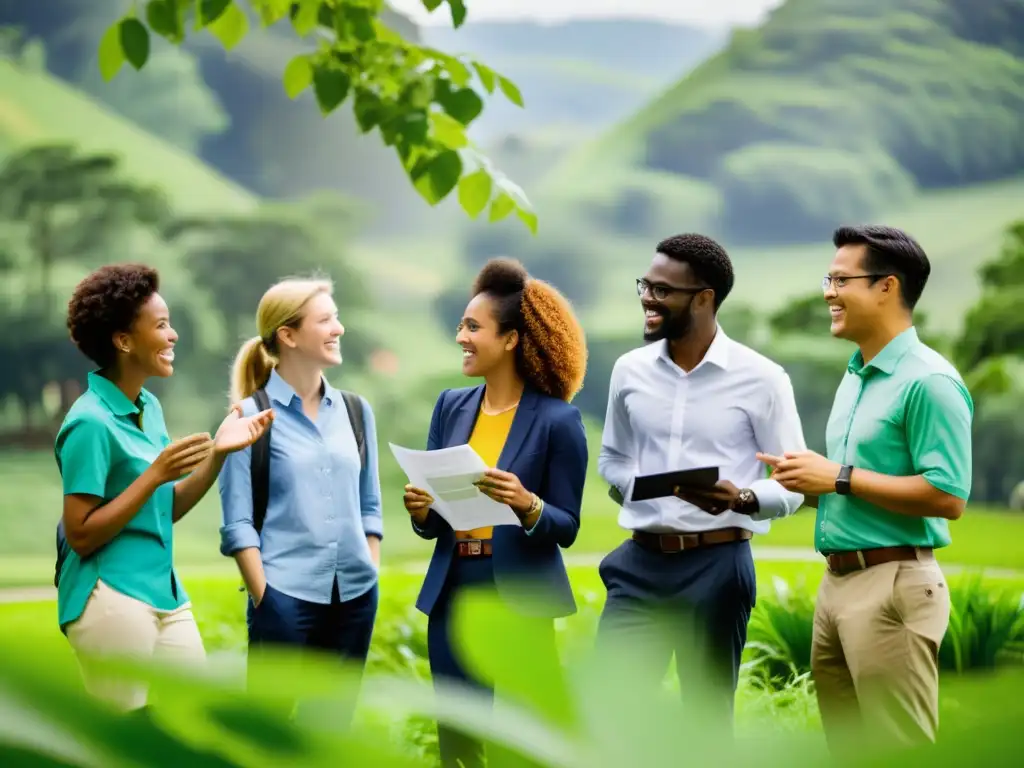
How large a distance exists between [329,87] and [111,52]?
0.60 metres

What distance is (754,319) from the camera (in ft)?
65.9

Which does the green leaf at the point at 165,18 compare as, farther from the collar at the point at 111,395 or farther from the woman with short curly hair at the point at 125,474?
the collar at the point at 111,395

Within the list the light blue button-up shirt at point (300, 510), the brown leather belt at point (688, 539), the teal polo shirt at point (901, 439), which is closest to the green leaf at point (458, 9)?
the light blue button-up shirt at point (300, 510)

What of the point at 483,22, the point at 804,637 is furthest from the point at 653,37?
the point at 804,637

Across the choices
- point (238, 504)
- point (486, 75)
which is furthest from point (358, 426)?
point (486, 75)

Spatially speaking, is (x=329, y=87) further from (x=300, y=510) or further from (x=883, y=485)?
(x=883, y=485)

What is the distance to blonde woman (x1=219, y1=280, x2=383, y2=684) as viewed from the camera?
13.0 ft

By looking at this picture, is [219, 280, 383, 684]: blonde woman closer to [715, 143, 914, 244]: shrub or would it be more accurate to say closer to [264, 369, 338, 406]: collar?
[264, 369, 338, 406]: collar

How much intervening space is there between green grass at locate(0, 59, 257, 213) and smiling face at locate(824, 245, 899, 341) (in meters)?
18.8

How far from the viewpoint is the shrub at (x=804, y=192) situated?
22172 mm

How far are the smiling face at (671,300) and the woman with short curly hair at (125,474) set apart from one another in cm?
118

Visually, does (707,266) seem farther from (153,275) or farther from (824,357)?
(824,357)

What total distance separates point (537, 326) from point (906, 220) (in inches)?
768

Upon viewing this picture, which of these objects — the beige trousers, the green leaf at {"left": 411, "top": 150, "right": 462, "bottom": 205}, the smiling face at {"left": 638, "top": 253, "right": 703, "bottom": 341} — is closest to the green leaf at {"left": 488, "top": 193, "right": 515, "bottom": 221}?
the green leaf at {"left": 411, "top": 150, "right": 462, "bottom": 205}
